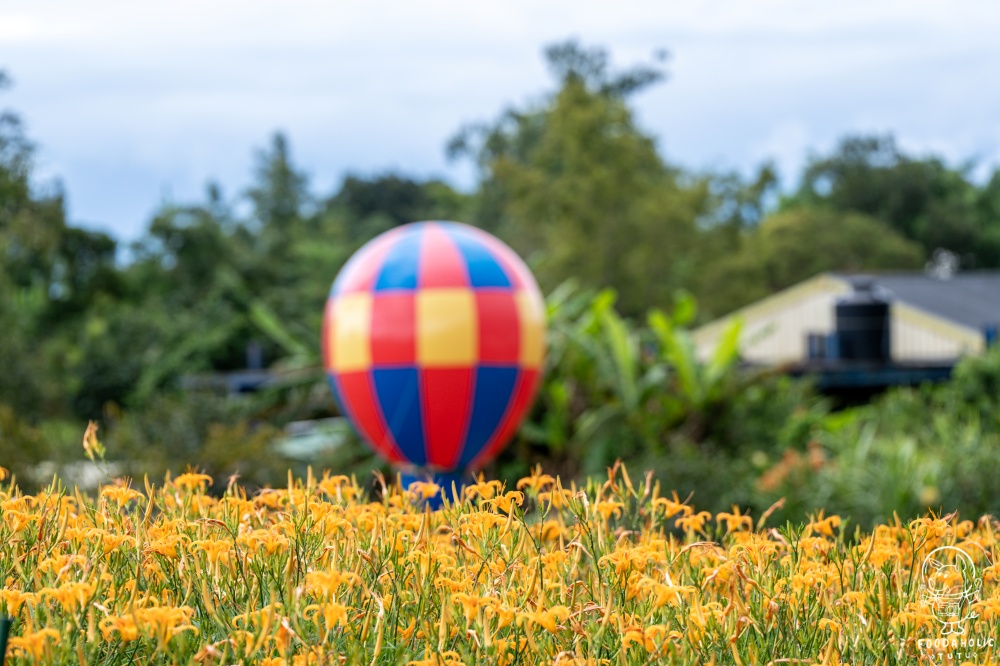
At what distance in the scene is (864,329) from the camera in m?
23.7

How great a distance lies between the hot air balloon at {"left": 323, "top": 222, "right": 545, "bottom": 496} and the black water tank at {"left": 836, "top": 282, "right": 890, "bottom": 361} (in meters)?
14.0

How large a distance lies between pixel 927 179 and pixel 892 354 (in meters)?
35.4

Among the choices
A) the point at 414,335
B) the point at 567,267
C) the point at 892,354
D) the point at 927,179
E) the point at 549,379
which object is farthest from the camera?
the point at 927,179

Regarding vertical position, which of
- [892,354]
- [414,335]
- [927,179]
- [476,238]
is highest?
[927,179]

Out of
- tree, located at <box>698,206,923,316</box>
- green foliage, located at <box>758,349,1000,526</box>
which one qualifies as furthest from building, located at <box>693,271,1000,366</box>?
green foliage, located at <box>758,349,1000,526</box>

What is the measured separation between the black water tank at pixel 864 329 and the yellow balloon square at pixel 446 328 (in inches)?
592

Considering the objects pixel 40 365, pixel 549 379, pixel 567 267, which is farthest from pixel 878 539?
pixel 567 267

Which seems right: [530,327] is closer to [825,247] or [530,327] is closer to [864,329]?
[864,329]

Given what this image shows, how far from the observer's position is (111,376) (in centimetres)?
2547

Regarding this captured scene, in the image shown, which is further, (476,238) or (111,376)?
(111,376)

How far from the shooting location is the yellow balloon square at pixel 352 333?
11148mm

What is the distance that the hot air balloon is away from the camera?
35.7ft

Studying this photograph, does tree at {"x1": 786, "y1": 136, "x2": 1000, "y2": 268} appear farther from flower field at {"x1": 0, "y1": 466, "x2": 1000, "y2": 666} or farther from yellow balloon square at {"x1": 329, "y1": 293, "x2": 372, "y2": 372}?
flower field at {"x1": 0, "y1": 466, "x2": 1000, "y2": 666}

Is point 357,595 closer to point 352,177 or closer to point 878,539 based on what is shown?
point 878,539
